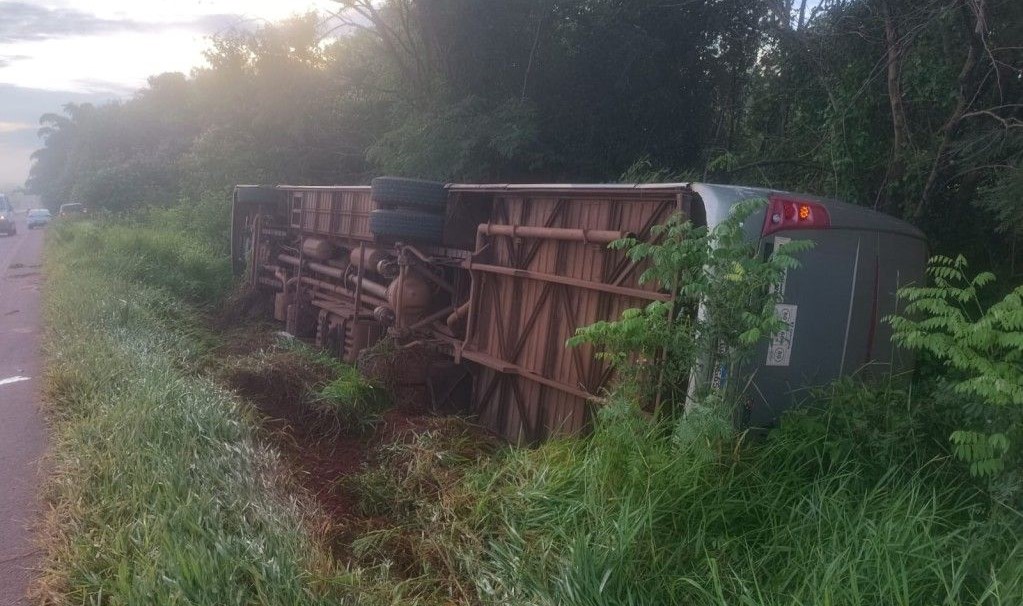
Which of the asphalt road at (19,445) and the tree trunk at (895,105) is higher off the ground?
the tree trunk at (895,105)

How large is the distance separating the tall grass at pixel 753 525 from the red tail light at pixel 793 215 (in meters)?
1.02

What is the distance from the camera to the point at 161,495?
4.41 m

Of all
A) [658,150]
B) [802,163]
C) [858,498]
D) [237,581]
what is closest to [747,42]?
[658,150]

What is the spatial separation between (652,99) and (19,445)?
35.8ft

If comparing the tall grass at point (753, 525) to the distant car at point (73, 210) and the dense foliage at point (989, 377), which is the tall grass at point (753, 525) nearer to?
the dense foliage at point (989, 377)

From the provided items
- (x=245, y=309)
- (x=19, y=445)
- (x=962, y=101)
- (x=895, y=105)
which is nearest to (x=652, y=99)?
(x=895, y=105)

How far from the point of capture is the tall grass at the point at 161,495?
12.0 ft

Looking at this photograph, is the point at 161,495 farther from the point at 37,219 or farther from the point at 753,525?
the point at 37,219

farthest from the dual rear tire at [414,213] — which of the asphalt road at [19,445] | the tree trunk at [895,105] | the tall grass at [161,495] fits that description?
the tree trunk at [895,105]

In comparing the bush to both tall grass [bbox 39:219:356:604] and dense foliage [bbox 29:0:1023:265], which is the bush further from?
dense foliage [bbox 29:0:1023:265]

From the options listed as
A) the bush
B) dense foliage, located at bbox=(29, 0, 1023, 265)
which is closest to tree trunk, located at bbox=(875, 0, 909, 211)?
dense foliage, located at bbox=(29, 0, 1023, 265)

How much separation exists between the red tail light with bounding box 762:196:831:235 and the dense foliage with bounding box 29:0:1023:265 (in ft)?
11.5

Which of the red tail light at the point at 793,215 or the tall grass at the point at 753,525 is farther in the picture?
the red tail light at the point at 793,215

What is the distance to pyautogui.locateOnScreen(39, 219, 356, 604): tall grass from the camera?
3.67 meters
